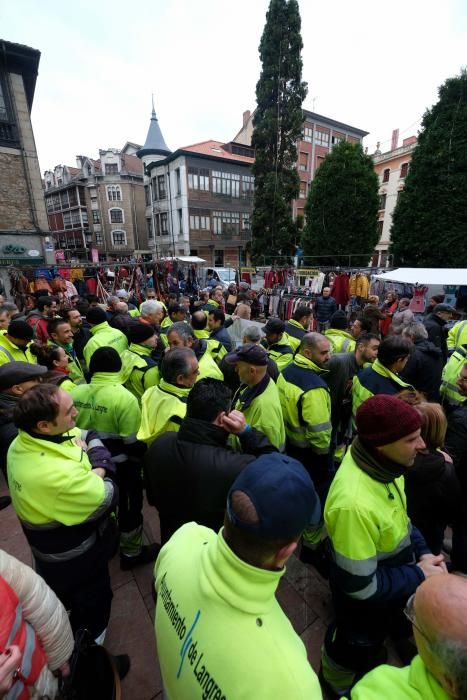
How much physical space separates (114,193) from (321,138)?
27207 millimetres

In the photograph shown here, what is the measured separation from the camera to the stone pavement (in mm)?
2146

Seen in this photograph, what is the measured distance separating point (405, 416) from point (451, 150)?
76.3ft

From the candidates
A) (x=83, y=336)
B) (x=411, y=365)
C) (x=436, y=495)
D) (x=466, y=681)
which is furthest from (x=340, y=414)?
(x=83, y=336)

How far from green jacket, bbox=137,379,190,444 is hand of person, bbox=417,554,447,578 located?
5.61 feet

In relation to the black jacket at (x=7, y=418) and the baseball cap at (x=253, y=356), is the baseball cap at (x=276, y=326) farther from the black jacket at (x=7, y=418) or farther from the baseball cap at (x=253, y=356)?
the black jacket at (x=7, y=418)

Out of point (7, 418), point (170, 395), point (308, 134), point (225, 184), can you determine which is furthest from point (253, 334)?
point (308, 134)

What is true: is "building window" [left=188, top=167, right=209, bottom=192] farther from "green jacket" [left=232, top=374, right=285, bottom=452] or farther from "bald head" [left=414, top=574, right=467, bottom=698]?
"bald head" [left=414, top=574, right=467, bottom=698]

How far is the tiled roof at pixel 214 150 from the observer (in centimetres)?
3231

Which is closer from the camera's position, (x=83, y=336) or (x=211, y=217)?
(x=83, y=336)

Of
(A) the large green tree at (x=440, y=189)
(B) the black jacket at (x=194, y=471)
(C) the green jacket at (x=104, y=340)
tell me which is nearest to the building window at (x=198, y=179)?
(A) the large green tree at (x=440, y=189)

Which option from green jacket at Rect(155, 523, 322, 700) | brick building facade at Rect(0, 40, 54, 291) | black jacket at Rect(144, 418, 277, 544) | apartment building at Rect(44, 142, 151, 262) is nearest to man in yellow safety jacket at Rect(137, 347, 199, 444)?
black jacket at Rect(144, 418, 277, 544)

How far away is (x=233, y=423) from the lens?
74.4 inches

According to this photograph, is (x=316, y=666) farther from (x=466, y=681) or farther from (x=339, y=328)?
(x=339, y=328)

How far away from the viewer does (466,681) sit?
805 millimetres
